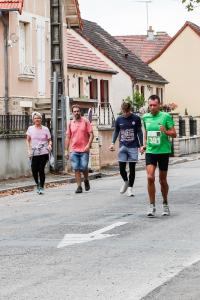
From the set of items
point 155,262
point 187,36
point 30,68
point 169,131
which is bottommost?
point 155,262

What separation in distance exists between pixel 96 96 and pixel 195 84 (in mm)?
19395

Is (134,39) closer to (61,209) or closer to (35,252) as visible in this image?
(61,209)

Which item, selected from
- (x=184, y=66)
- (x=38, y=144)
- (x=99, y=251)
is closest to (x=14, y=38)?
(x=38, y=144)

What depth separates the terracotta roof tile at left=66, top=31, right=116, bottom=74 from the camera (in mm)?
46369

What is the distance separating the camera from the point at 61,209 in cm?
1645

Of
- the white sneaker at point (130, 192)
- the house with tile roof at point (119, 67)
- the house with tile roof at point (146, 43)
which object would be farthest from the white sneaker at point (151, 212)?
the house with tile roof at point (146, 43)

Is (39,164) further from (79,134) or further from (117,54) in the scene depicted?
(117,54)

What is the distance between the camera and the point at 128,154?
19.4 m

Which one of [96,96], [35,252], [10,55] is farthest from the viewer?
[96,96]

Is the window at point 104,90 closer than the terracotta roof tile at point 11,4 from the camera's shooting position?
No

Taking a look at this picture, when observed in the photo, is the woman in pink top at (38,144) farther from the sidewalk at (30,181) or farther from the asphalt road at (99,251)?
the asphalt road at (99,251)

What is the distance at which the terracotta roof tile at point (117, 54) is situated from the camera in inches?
2135

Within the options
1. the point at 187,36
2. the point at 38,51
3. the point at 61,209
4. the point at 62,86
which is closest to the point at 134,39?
the point at 187,36

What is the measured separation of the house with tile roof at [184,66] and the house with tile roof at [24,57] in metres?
31.5
